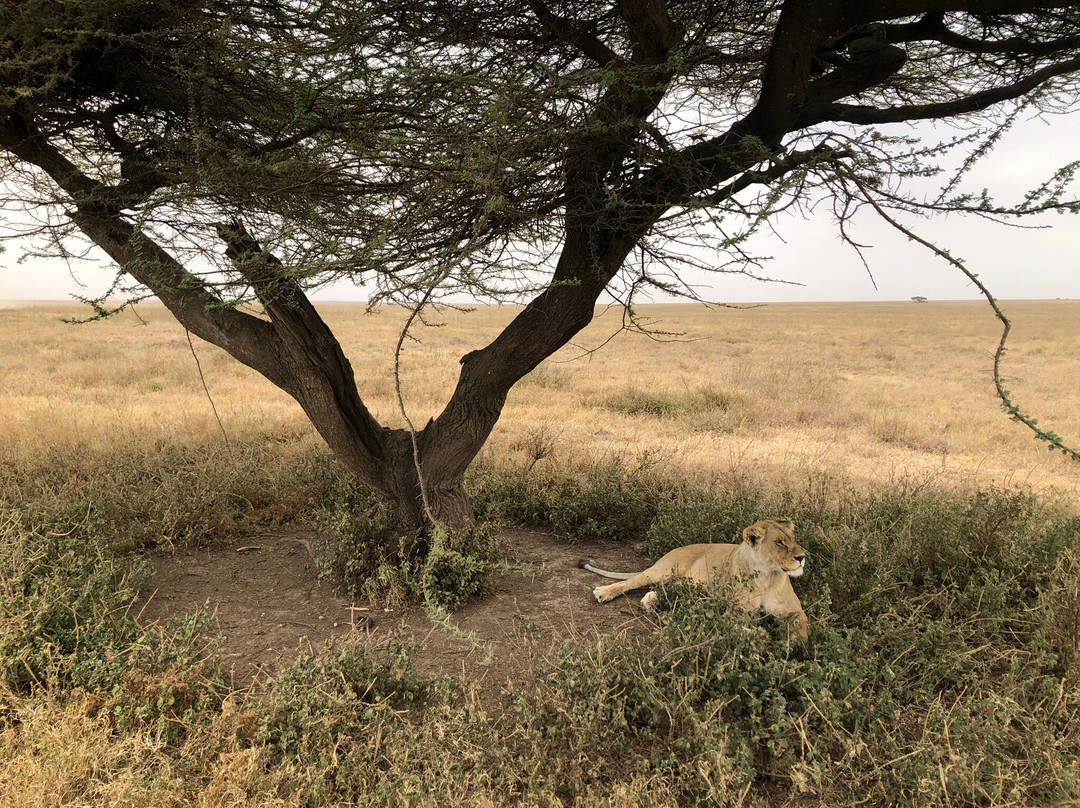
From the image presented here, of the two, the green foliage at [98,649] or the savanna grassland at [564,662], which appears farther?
the green foliage at [98,649]

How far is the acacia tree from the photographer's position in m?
3.49

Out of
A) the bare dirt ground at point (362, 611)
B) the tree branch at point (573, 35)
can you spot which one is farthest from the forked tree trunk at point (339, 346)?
the tree branch at point (573, 35)

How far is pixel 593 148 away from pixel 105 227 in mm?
4048

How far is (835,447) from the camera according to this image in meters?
10.3

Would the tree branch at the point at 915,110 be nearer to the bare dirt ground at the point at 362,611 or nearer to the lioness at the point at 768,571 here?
the lioness at the point at 768,571

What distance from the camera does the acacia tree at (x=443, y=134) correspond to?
3.49m

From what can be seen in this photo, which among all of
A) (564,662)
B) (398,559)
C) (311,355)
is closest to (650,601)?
(564,662)

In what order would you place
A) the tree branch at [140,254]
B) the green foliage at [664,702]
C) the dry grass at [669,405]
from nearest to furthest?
the green foliage at [664,702] < the tree branch at [140,254] < the dry grass at [669,405]

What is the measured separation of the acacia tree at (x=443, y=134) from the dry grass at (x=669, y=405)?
122 centimetres

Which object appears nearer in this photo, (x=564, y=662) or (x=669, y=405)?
(x=564, y=662)

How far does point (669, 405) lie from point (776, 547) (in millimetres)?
9502

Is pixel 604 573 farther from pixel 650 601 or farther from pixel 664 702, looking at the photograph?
pixel 664 702

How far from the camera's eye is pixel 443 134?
161 inches

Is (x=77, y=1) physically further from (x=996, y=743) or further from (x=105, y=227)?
(x=996, y=743)
